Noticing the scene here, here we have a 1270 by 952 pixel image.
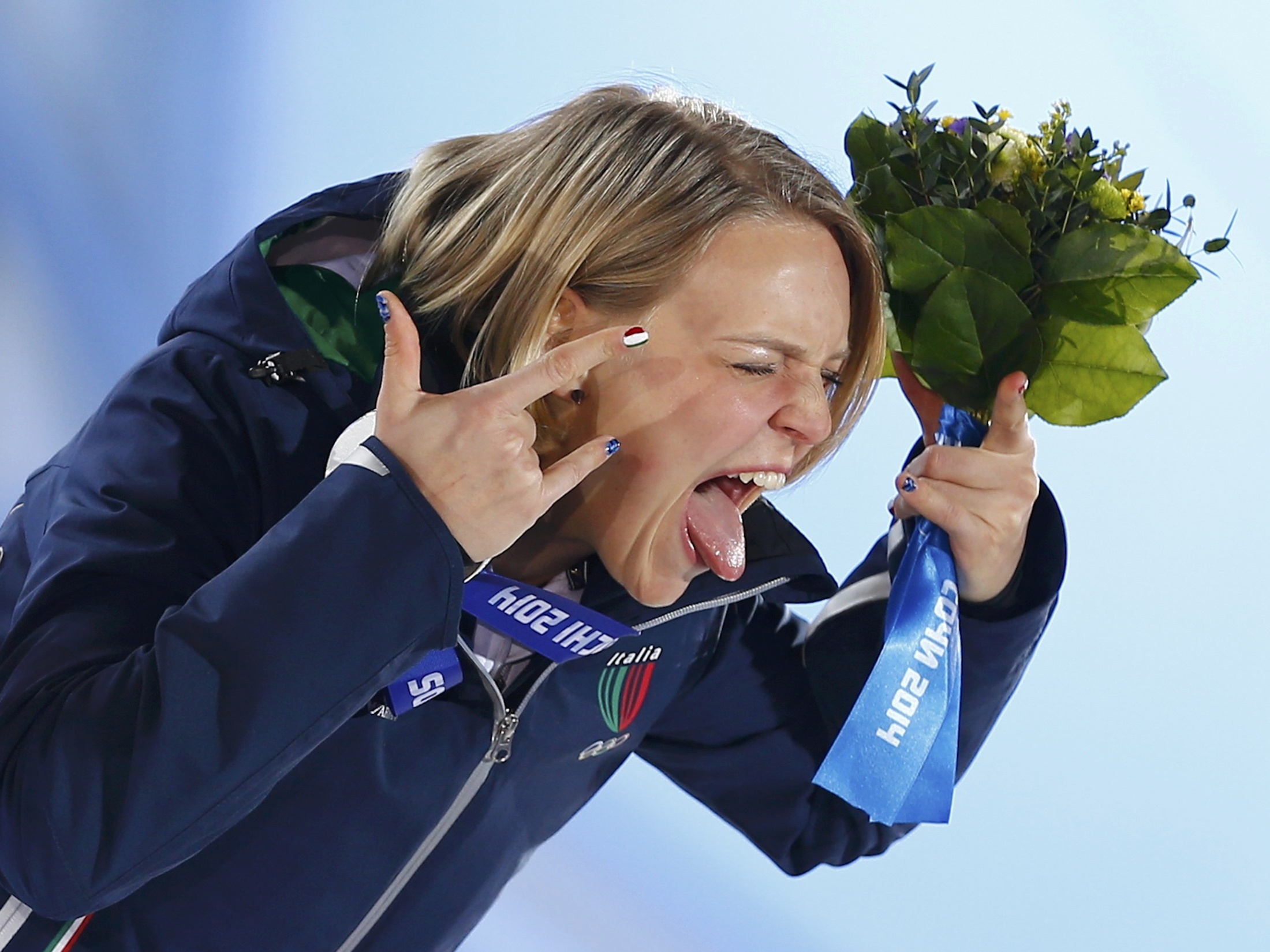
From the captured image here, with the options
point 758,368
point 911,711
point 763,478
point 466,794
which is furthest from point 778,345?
point 466,794

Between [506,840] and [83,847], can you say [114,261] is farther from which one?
[83,847]

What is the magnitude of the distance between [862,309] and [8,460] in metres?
2.11

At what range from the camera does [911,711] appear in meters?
1.31

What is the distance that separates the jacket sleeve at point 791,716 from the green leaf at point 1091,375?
19cm

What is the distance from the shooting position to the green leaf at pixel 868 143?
4.46 feet

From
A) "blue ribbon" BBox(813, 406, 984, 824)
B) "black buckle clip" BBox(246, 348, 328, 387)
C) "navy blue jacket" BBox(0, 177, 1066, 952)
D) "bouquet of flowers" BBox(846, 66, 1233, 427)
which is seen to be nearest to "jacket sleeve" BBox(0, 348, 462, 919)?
"navy blue jacket" BBox(0, 177, 1066, 952)

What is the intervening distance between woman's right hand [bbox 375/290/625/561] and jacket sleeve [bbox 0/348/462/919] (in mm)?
15

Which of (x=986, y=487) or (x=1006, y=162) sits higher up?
(x=1006, y=162)

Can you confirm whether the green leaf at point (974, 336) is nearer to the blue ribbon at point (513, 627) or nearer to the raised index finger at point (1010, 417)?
the raised index finger at point (1010, 417)

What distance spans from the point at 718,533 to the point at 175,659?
556 mm

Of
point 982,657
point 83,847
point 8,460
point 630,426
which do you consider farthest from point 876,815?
point 8,460

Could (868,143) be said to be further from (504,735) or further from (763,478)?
(504,735)

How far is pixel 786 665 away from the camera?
157 centimetres

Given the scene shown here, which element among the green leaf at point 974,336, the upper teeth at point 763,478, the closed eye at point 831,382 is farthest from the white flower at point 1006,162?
the upper teeth at point 763,478
